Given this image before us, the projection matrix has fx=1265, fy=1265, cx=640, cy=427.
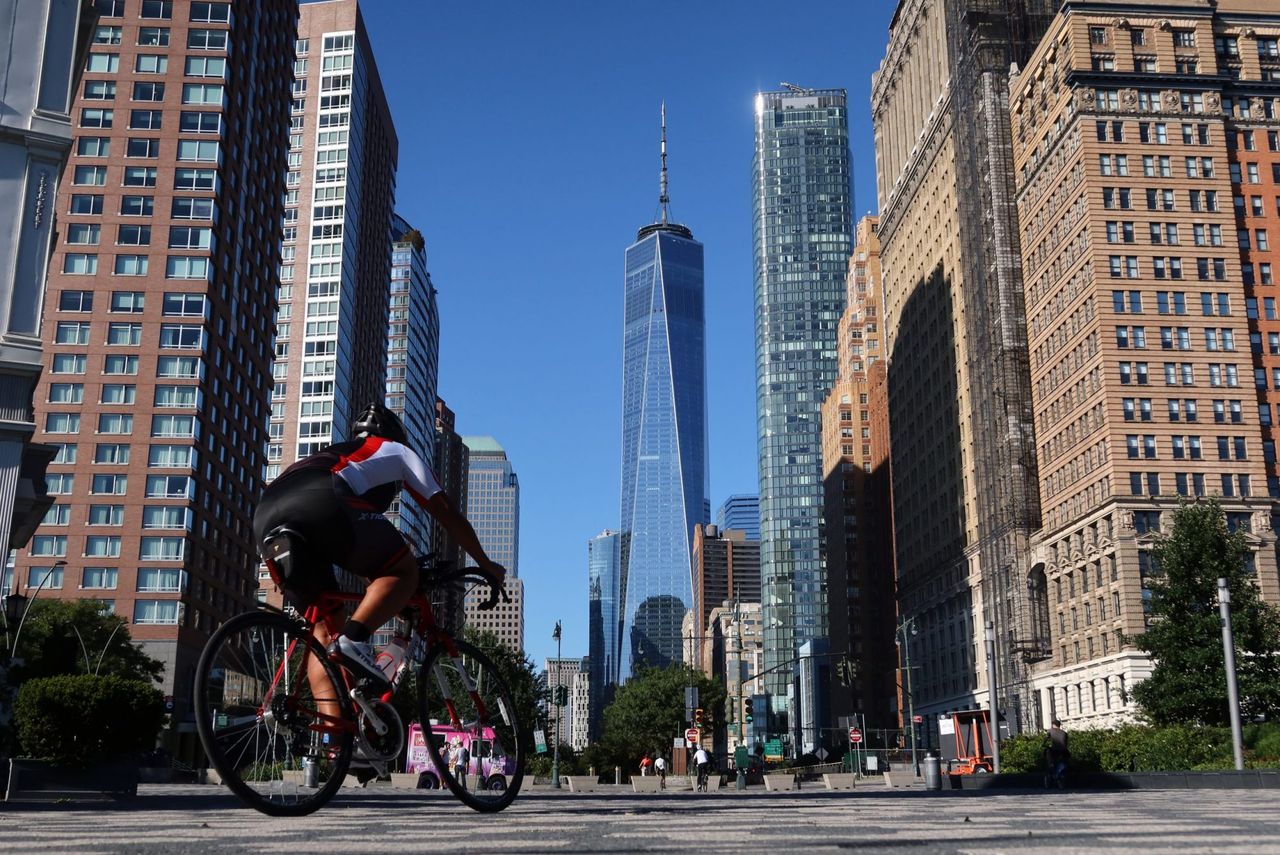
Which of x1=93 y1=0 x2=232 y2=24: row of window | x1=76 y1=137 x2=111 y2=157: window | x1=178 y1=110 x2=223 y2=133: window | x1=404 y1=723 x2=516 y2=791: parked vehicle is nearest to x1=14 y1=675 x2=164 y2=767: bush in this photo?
x1=404 y1=723 x2=516 y2=791: parked vehicle

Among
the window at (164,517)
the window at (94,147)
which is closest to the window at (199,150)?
the window at (94,147)

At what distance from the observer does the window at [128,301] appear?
307ft

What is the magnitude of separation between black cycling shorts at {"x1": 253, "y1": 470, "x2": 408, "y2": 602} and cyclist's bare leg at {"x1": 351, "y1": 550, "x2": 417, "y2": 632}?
10 centimetres

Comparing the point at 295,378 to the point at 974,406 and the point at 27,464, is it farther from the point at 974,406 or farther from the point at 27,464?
the point at 27,464

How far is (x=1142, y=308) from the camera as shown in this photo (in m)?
88.8

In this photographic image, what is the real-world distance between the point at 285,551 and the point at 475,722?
2586mm

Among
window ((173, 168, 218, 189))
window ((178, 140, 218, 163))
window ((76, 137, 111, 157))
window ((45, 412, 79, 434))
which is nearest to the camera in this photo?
window ((45, 412, 79, 434))

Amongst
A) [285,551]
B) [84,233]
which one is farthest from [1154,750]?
[84,233]

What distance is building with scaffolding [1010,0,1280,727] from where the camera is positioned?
85.5 meters

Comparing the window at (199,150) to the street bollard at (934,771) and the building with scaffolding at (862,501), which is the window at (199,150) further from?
the building with scaffolding at (862,501)

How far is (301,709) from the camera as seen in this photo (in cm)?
815

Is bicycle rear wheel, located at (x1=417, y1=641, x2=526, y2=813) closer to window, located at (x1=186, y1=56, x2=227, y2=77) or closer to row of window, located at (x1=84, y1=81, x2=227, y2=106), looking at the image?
row of window, located at (x1=84, y1=81, x2=227, y2=106)

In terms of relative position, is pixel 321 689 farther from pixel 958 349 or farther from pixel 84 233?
pixel 958 349

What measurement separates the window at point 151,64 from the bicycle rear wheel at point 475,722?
98.8m
